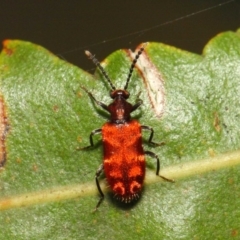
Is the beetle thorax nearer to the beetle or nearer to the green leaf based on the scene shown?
the beetle

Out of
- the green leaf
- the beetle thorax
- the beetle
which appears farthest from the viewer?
the beetle thorax

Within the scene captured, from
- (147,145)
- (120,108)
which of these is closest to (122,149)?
(147,145)

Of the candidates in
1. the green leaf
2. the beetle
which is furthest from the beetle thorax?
the green leaf

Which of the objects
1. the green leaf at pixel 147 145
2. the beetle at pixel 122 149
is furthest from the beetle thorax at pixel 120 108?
the green leaf at pixel 147 145

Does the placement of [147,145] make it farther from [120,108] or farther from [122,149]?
[120,108]

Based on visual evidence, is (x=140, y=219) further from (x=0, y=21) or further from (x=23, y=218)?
(x=0, y=21)

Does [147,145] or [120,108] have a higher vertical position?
[120,108]
